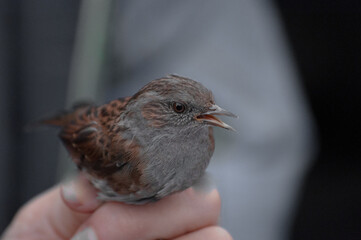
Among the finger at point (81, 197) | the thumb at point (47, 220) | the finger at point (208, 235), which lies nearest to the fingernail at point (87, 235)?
the finger at point (81, 197)

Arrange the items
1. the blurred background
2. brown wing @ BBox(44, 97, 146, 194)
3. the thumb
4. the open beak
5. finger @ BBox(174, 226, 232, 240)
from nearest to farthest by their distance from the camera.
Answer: the open beak
brown wing @ BBox(44, 97, 146, 194)
finger @ BBox(174, 226, 232, 240)
the thumb
the blurred background

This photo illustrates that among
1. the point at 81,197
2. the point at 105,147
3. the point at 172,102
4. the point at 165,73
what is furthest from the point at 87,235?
the point at 165,73

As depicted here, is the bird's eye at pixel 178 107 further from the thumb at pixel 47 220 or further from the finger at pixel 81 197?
the thumb at pixel 47 220

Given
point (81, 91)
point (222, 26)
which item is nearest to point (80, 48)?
point (81, 91)

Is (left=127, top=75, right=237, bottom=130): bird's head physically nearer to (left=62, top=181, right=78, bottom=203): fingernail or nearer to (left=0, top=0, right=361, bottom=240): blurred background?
(left=62, top=181, right=78, bottom=203): fingernail

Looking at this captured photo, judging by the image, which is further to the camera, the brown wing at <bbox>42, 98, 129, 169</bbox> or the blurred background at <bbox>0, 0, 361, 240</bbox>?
the blurred background at <bbox>0, 0, 361, 240</bbox>

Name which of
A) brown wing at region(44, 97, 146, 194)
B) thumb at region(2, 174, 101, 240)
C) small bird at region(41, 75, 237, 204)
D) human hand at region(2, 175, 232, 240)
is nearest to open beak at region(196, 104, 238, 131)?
small bird at region(41, 75, 237, 204)

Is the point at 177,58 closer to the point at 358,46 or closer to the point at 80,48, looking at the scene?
the point at 80,48
